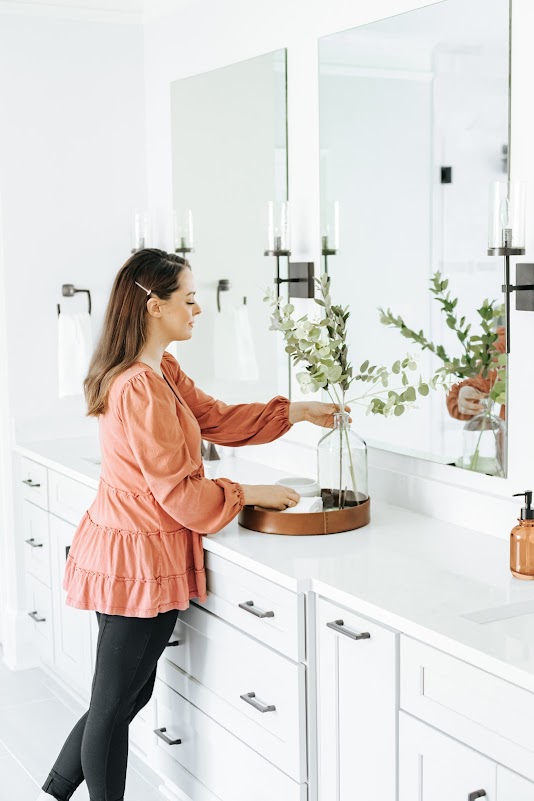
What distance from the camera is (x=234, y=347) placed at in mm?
3312

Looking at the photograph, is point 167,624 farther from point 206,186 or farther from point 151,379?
point 206,186

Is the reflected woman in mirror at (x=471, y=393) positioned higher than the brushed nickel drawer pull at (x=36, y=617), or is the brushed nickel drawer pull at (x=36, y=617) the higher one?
the reflected woman in mirror at (x=471, y=393)

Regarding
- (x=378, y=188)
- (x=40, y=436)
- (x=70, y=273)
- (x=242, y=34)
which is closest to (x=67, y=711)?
(x=40, y=436)

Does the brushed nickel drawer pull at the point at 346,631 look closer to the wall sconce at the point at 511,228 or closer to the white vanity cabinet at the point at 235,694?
the white vanity cabinet at the point at 235,694

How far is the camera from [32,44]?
3.53 meters

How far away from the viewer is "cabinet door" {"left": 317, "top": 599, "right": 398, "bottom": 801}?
73.6 inches

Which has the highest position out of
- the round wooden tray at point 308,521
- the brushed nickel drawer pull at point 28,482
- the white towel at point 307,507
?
the white towel at point 307,507

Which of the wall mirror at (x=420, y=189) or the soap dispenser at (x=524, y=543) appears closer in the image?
the soap dispenser at (x=524, y=543)

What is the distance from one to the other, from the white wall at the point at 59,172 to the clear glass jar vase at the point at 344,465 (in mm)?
1526

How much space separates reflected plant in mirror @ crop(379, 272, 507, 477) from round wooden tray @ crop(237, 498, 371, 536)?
0.30m

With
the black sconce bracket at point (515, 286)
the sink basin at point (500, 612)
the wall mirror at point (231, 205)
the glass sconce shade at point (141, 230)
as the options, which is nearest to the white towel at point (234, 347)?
the wall mirror at point (231, 205)

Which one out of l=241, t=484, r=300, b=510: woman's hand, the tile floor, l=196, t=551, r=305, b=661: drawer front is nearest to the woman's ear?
l=241, t=484, r=300, b=510: woman's hand

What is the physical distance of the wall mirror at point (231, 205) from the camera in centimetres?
303

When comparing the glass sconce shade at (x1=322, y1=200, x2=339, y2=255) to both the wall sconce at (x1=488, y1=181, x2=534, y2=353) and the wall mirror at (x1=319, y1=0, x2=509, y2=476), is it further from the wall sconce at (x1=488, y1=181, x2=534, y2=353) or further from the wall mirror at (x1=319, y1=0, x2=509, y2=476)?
the wall sconce at (x1=488, y1=181, x2=534, y2=353)
